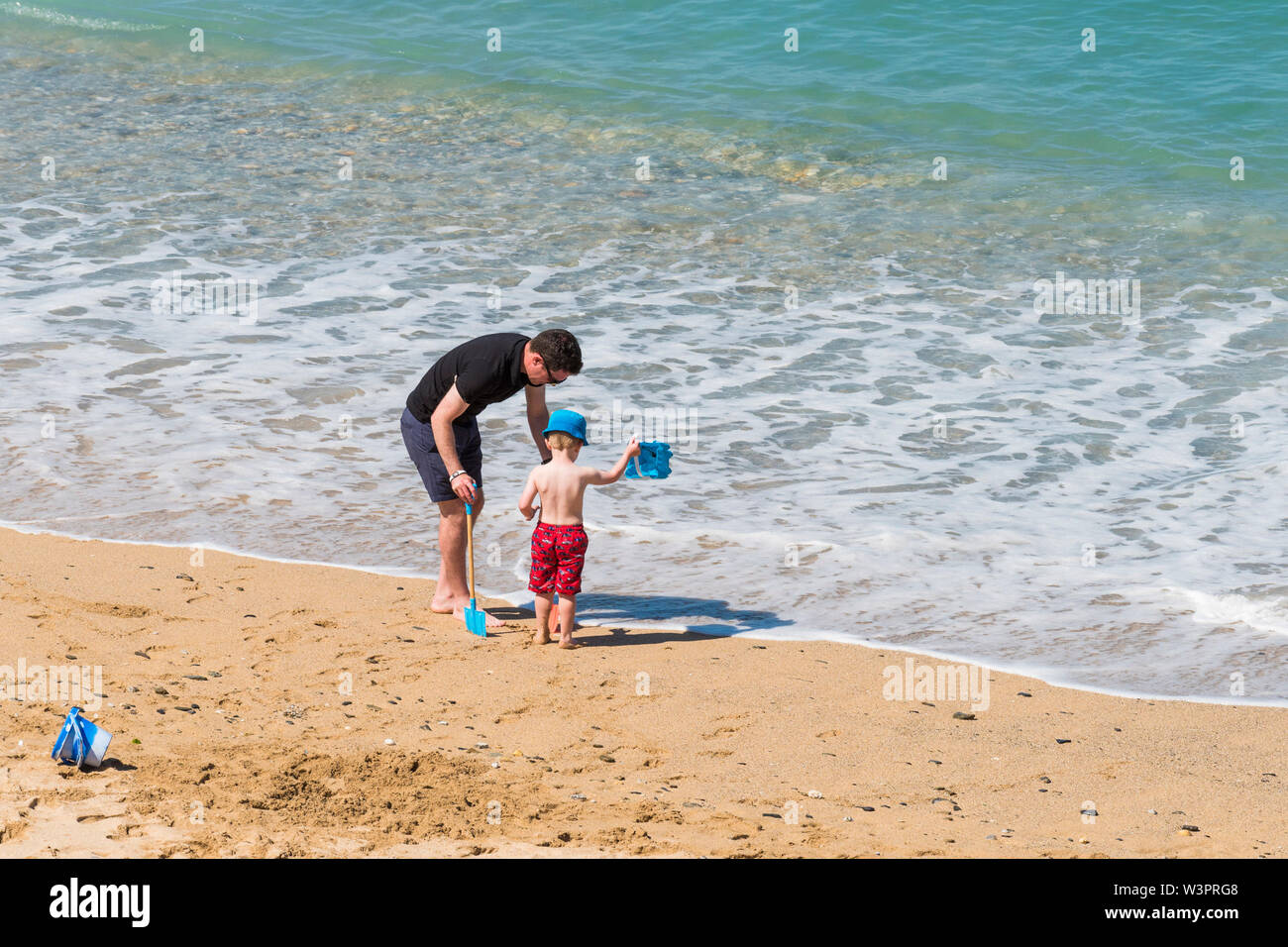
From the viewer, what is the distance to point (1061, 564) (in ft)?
21.7

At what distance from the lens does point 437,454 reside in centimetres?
600

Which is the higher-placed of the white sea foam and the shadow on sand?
the white sea foam

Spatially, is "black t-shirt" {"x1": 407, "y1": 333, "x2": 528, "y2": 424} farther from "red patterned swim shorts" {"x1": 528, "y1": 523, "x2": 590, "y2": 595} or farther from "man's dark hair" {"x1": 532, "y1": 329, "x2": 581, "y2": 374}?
"red patterned swim shorts" {"x1": 528, "y1": 523, "x2": 590, "y2": 595}

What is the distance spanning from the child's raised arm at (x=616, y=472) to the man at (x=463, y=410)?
26 cm

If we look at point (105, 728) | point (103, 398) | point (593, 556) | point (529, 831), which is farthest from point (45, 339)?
point (529, 831)

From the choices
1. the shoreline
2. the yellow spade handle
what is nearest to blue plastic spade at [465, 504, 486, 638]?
the yellow spade handle

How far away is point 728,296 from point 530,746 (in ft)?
22.5

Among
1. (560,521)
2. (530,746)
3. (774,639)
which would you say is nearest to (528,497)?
(560,521)

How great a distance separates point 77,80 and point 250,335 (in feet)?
34.4

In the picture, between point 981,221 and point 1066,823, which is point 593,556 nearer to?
point 1066,823

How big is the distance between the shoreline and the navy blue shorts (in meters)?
0.60

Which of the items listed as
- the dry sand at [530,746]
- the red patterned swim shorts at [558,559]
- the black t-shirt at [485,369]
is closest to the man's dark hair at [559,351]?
the black t-shirt at [485,369]

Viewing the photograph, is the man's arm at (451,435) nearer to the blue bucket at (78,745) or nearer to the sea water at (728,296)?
the sea water at (728,296)

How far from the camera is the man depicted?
5594 mm
